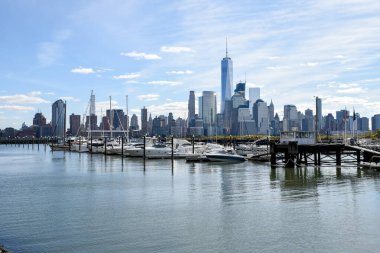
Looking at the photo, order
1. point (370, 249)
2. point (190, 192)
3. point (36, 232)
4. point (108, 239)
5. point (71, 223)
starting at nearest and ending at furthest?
point (370, 249), point (108, 239), point (36, 232), point (71, 223), point (190, 192)

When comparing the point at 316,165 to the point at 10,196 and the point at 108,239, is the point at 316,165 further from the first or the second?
the point at 108,239

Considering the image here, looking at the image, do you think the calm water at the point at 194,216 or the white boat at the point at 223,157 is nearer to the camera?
the calm water at the point at 194,216

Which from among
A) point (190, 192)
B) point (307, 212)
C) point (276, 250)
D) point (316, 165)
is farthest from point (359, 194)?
point (316, 165)

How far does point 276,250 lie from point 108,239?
995cm

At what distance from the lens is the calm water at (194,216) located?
25953mm

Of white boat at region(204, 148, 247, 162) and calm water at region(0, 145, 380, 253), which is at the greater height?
white boat at region(204, 148, 247, 162)

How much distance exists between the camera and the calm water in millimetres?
25953

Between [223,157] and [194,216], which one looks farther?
[223,157]

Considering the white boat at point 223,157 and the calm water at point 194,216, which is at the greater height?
the white boat at point 223,157

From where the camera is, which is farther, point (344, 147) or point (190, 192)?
point (344, 147)

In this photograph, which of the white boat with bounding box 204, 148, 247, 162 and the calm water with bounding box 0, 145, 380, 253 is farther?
the white boat with bounding box 204, 148, 247, 162

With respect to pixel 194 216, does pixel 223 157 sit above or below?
above

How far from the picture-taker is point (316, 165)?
7669 cm

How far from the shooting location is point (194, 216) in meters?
33.9
